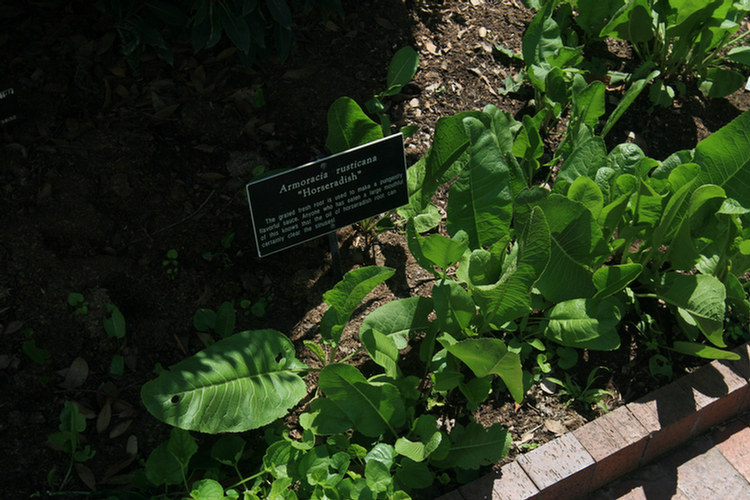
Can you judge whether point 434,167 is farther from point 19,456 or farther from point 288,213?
point 19,456

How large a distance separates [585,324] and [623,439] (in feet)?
1.74

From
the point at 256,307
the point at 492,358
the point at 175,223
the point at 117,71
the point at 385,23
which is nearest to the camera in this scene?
the point at 492,358

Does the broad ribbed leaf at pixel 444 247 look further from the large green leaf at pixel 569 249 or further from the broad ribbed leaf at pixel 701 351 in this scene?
the broad ribbed leaf at pixel 701 351

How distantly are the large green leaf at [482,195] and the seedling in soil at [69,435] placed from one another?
5.01 ft

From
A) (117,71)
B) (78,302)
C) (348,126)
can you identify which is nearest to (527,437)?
(348,126)

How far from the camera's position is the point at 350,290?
2.23m

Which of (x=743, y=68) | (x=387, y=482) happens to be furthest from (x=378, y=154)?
(x=743, y=68)

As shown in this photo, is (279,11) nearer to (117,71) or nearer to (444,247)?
(117,71)

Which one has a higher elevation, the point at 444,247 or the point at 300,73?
the point at 300,73

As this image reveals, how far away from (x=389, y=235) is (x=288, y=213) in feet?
2.32

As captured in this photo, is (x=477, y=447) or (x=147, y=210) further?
(x=147, y=210)

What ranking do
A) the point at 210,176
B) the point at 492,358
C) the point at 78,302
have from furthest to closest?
the point at 210,176
the point at 78,302
the point at 492,358

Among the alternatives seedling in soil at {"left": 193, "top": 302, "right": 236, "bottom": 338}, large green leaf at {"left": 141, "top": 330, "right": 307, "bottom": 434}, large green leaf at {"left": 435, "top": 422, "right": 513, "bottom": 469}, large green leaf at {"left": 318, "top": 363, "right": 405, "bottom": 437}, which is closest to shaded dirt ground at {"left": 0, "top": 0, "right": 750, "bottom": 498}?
seedling in soil at {"left": 193, "top": 302, "right": 236, "bottom": 338}

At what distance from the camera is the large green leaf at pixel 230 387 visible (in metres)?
1.94
